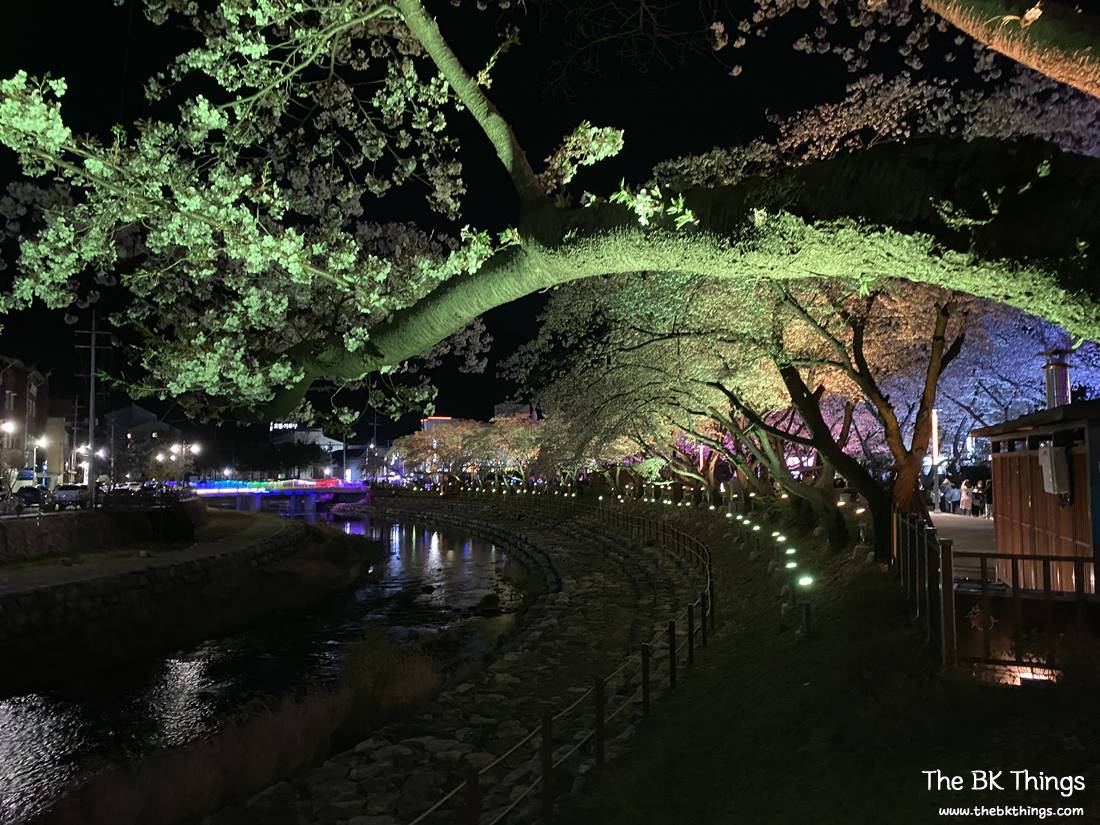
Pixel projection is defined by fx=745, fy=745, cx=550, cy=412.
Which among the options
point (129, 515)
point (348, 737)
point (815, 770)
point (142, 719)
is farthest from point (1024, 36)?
point (129, 515)

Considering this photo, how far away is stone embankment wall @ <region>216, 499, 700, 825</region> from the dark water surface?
363 cm

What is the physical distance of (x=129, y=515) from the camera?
29.2 meters

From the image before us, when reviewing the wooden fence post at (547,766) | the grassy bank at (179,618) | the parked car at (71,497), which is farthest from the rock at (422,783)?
the parked car at (71,497)

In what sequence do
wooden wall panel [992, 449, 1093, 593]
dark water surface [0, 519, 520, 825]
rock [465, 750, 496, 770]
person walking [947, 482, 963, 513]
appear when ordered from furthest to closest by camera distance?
person walking [947, 482, 963, 513], dark water surface [0, 519, 520, 825], wooden wall panel [992, 449, 1093, 593], rock [465, 750, 496, 770]

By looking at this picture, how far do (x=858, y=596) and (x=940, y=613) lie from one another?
3.12 metres

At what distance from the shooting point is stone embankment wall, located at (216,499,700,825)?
27.8 ft

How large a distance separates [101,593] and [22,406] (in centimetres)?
4482

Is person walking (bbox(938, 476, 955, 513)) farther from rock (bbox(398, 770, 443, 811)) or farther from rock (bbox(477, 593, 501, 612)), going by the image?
rock (bbox(398, 770, 443, 811))

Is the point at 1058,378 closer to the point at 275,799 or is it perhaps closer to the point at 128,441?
the point at 275,799

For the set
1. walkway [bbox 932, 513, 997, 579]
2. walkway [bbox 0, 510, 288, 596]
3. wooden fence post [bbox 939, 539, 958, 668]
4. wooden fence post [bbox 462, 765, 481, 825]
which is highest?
wooden fence post [bbox 939, 539, 958, 668]

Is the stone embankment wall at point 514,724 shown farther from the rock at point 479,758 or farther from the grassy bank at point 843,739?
the grassy bank at point 843,739

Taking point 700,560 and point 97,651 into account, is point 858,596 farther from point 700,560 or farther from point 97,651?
point 97,651

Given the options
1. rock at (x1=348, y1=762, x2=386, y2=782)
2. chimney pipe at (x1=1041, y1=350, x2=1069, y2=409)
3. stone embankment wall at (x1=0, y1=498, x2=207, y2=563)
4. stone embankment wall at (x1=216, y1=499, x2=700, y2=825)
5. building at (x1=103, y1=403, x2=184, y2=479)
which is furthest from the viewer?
building at (x1=103, y1=403, x2=184, y2=479)

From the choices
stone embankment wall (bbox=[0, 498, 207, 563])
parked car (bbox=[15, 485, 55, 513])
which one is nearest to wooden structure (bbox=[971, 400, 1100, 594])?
stone embankment wall (bbox=[0, 498, 207, 563])
